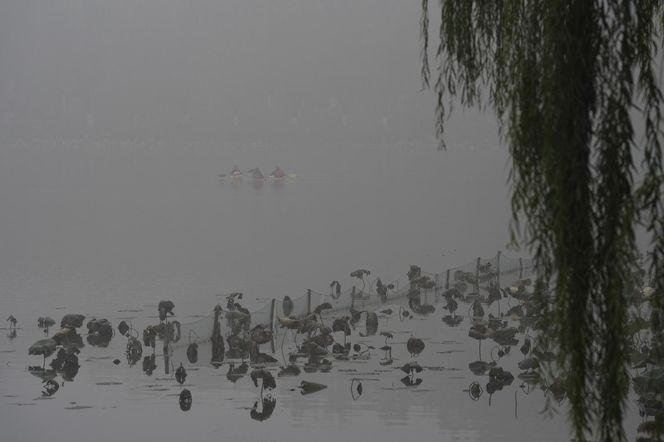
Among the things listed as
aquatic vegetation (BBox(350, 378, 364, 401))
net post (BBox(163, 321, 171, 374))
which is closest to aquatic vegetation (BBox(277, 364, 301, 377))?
aquatic vegetation (BBox(350, 378, 364, 401))

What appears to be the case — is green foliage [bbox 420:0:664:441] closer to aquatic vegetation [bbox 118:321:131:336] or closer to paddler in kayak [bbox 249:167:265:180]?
aquatic vegetation [bbox 118:321:131:336]

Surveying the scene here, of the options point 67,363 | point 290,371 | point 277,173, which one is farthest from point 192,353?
point 277,173

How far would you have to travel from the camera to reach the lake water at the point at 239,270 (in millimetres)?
12594

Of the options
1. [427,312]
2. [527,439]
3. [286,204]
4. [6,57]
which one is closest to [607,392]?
[527,439]

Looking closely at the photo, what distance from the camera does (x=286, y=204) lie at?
46000 millimetres

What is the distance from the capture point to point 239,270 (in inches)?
1099

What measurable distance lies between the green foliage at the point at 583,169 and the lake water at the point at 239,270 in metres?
1.10

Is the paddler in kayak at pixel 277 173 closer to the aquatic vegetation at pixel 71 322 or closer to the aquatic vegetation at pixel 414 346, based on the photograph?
the aquatic vegetation at pixel 71 322

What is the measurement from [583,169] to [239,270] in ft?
79.7

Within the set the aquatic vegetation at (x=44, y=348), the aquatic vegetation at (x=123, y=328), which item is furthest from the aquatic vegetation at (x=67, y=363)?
the aquatic vegetation at (x=123, y=328)

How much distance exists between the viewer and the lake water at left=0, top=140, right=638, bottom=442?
41.3 feet

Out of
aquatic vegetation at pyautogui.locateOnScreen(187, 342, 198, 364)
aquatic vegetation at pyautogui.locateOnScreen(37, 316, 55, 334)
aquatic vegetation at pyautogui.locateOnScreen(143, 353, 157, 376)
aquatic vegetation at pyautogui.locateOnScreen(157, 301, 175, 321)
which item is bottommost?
aquatic vegetation at pyautogui.locateOnScreen(143, 353, 157, 376)

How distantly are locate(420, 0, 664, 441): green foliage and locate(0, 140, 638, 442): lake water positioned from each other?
1.10m

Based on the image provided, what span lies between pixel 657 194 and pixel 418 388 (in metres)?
9.57
